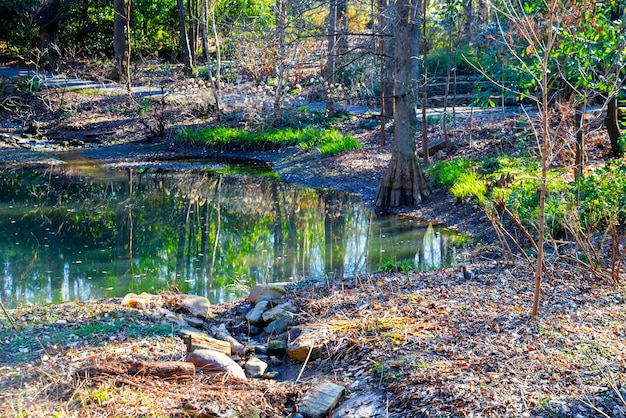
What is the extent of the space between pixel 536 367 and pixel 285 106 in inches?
753

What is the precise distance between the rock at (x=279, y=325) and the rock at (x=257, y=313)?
9.2 inches

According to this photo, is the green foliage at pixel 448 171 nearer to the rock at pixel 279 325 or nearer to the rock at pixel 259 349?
the rock at pixel 279 325

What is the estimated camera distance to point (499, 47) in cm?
930

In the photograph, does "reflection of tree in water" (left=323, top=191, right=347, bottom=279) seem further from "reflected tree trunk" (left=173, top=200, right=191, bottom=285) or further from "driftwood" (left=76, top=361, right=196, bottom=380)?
"driftwood" (left=76, top=361, right=196, bottom=380)

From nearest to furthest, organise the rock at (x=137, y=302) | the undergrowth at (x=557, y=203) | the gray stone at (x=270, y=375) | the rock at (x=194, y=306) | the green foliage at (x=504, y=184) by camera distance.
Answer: the gray stone at (x=270, y=375)
the undergrowth at (x=557, y=203)
the rock at (x=137, y=302)
the rock at (x=194, y=306)
the green foliage at (x=504, y=184)

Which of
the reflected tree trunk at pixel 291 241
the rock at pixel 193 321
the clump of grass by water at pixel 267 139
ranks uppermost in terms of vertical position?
the clump of grass by water at pixel 267 139

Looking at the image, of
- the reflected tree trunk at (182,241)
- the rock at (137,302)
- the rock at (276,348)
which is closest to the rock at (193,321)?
the rock at (137,302)

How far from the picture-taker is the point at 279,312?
696 cm

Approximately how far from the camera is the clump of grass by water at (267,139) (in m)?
18.3

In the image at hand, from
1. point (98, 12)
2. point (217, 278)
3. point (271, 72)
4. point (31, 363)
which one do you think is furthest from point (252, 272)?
Result: point (98, 12)

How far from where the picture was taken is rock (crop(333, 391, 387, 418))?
4720 millimetres

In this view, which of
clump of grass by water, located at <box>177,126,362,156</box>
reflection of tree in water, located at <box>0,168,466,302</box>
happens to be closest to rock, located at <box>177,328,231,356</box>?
reflection of tree in water, located at <box>0,168,466,302</box>

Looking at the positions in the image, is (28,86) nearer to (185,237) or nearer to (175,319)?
(185,237)

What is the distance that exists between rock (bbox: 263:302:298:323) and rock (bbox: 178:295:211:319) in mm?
703
